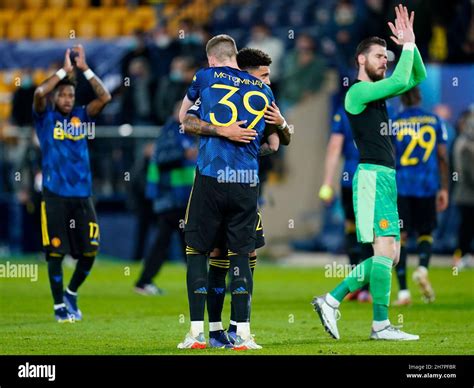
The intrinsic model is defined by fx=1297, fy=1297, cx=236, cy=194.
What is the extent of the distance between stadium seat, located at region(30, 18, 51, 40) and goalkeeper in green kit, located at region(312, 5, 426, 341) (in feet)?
72.0

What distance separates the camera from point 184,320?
44.3 ft

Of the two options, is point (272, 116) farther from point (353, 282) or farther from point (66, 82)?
point (66, 82)

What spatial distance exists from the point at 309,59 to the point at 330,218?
9.69ft

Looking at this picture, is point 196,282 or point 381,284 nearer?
point 196,282

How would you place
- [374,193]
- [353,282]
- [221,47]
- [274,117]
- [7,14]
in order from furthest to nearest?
[7,14]
[353,282]
[374,193]
[274,117]
[221,47]

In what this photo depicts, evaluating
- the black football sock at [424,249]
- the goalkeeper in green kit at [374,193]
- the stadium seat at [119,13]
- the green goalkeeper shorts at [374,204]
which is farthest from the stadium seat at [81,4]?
the green goalkeeper shorts at [374,204]

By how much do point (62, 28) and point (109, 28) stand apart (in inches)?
64.0

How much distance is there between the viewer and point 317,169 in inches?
942

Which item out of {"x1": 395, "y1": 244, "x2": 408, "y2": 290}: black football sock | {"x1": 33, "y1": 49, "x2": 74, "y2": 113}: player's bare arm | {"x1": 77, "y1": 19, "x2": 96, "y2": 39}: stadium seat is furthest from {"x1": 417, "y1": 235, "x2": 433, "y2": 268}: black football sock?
{"x1": 77, "y1": 19, "x2": 96, "y2": 39}: stadium seat

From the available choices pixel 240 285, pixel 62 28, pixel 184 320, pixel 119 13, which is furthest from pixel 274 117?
pixel 62 28

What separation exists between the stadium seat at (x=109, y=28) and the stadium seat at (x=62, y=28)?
0.92 m

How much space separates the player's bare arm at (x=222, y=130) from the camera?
10.5 metres

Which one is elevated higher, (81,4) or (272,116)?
(81,4)

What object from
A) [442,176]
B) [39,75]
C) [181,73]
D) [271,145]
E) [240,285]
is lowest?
[240,285]
